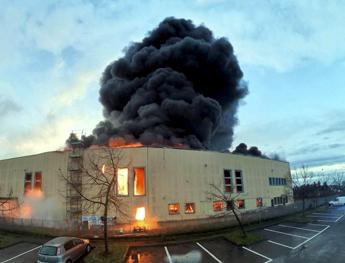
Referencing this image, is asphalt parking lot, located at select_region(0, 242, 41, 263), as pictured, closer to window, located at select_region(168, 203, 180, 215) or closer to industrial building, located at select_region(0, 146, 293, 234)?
industrial building, located at select_region(0, 146, 293, 234)

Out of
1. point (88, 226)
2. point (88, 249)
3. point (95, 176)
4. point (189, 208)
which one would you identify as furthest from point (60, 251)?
point (189, 208)

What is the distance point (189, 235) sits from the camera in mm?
23781

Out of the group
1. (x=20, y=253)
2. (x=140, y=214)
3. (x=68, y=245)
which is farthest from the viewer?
(x=140, y=214)

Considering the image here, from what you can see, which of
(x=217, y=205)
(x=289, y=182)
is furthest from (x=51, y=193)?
(x=289, y=182)

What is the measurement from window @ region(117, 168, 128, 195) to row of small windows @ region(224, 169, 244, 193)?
10.1 m

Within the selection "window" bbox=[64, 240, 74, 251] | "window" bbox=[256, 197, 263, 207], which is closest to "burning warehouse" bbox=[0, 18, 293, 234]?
"window" bbox=[256, 197, 263, 207]

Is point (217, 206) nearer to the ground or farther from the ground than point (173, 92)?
nearer to the ground

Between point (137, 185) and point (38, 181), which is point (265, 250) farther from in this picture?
point (38, 181)

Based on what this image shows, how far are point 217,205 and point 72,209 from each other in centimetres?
1298

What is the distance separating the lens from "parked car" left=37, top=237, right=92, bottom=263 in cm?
1567

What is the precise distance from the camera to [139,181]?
26.0m

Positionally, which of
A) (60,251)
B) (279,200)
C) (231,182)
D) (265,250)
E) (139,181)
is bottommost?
(265,250)

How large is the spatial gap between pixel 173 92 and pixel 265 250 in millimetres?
26982

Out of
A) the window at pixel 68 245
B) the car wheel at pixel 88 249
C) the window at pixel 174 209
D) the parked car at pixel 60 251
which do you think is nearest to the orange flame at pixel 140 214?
the window at pixel 174 209
